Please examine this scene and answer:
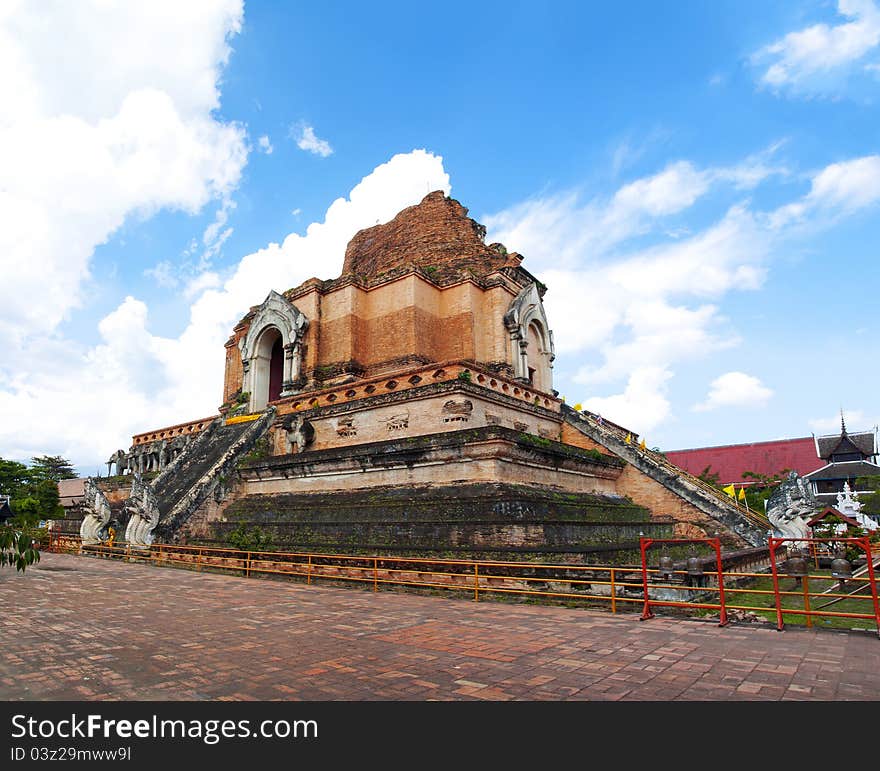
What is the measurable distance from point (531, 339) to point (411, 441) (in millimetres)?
10334

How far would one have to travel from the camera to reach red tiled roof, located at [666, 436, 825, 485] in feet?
122

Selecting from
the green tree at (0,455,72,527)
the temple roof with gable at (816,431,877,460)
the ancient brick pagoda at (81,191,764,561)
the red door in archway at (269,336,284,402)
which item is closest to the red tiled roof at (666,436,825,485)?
the temple roof with gable at (816,431,877,460)

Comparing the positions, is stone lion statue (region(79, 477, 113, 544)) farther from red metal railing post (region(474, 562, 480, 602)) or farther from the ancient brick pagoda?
red metal railing post (region(474, 562, 480, 602))

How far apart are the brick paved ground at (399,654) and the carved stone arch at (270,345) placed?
12.3 metres

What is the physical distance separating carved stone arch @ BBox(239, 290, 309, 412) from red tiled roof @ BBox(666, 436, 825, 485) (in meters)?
28.7

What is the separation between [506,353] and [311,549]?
10.3m

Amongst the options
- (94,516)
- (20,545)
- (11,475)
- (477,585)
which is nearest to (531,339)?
(477,585)

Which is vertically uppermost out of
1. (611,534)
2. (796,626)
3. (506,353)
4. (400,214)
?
(400,214)

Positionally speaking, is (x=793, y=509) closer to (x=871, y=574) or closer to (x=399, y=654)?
(x=871, y=574)

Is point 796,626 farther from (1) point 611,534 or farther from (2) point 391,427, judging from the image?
(2) point 391,427

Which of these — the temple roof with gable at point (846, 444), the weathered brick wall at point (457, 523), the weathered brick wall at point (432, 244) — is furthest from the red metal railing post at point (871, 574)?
the temple roof with gable at point (846, 444)

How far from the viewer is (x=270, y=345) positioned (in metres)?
22.8

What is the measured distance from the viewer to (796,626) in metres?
6.95
